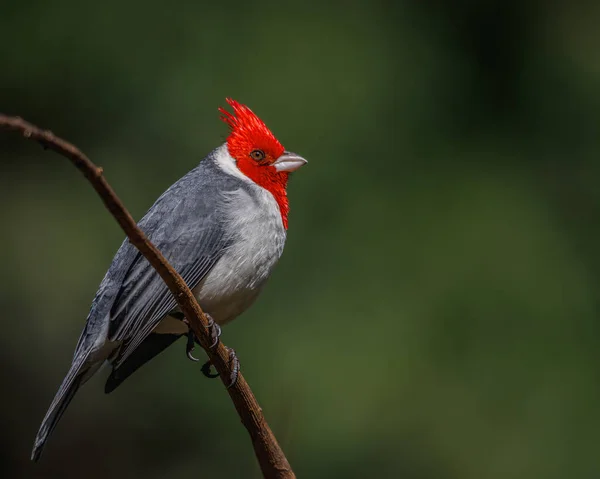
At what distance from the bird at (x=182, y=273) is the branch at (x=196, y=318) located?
571 millimetres

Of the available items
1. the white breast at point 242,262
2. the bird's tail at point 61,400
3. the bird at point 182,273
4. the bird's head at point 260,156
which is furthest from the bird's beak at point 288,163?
the bird's tail at point 61,400

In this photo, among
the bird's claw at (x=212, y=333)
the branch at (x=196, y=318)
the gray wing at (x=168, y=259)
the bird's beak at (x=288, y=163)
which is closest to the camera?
the branch at (x=196, y=318)

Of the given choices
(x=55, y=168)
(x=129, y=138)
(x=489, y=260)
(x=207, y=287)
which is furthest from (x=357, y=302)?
(x=55, y=168)

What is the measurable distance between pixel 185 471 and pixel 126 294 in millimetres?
2472

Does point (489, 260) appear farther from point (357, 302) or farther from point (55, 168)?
point (55, 168)

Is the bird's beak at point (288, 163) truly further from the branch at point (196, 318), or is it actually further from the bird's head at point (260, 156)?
the branch at point (196, 318)

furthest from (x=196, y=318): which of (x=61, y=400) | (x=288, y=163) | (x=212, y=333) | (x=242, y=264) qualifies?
(x=288, y=163)

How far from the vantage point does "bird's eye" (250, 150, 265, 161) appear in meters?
3.97

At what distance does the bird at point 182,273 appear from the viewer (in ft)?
11.2

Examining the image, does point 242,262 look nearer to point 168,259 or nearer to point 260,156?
point 168,259

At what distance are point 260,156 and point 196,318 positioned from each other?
1.44 metres

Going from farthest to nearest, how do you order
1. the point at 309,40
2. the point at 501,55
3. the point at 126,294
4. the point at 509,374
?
the point at 501,55, the point at 309,40, the point at 509,374, the point at 126,294

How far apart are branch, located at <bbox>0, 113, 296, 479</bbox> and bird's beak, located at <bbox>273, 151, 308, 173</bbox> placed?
122 cm

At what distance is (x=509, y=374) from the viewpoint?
4.83 m
